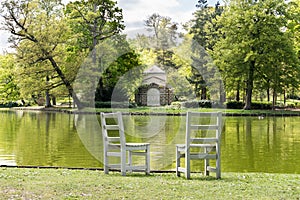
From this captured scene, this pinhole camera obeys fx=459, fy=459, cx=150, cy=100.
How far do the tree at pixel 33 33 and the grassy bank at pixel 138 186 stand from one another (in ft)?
91.6

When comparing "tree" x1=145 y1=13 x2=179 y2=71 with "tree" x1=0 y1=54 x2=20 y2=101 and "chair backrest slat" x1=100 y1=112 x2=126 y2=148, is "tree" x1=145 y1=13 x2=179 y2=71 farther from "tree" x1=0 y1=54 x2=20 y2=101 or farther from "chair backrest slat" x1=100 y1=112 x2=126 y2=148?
"tree" x1=0 y1=54 x2=20 y2=101

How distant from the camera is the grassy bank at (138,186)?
17.9 feet

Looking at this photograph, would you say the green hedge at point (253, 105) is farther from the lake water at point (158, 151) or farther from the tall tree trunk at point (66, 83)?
the lake water at point (158, 151)

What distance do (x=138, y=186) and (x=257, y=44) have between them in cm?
2848

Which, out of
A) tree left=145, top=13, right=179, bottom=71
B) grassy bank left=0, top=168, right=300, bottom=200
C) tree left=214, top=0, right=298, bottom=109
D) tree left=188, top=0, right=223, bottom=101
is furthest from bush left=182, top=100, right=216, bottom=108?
grassy bank left=0, top=168, right=300, bottom=200

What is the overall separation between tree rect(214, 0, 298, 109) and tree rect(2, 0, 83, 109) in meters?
12.3

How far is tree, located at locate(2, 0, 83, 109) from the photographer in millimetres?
33566

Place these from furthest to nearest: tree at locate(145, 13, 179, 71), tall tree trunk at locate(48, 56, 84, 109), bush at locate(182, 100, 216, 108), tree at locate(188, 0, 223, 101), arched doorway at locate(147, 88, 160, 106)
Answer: tree at locate(188, 0, 223, 101) < tall tree trunk at locate(48, 56, 84, 109) < bush at locate(182, 100, 216, 108) < arched doorway at locate(147, 88, 160, 106) < tree at locate(145, 13, 179, 71)

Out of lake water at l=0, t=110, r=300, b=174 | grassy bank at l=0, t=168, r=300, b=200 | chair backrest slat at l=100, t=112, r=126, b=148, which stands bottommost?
lake water at l=0, t=110, r=300, b=174

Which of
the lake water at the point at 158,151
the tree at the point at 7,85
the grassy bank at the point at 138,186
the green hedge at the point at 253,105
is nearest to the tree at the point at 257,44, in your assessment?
the green hedge at the point at 253,105

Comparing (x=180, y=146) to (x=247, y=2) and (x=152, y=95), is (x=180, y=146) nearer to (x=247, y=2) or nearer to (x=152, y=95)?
(x=152, y=95)

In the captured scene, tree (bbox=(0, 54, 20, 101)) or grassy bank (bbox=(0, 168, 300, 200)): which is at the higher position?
tree (bbox=(0, 54, 20, 101))

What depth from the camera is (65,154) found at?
11.8 meters

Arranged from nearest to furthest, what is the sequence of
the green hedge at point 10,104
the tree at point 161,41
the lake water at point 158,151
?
the lake water at point 158,151 < the tree at point 161,41 < the green hedge at point 10,104
